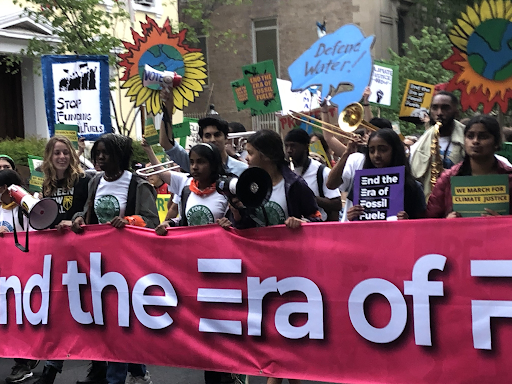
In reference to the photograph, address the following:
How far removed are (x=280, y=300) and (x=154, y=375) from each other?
239cm

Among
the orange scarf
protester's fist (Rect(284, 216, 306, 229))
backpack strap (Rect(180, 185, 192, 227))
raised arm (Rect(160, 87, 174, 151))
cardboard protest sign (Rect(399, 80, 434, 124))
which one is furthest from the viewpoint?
cardboard protest sign (Rect(399, 80, 434, 124))

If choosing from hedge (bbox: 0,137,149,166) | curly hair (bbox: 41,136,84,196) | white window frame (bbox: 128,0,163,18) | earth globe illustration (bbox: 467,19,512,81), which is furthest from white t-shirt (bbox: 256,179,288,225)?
white window frame (bbox: 128,0,163,18)

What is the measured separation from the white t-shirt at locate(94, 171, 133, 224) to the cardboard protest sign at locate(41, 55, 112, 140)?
8.91 ft

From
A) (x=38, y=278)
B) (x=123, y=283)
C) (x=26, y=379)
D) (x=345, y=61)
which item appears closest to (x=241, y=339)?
(x=123, y=283)

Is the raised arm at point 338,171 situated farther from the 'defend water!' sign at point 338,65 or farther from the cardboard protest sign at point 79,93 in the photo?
the cardboard protest sign at point 79,93

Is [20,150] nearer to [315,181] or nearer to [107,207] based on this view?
[107,207]

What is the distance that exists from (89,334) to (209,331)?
1.09 m

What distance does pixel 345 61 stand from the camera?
884 cm

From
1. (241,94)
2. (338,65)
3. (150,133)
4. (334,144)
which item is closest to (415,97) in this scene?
(338,65)

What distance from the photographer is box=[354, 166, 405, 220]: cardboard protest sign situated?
5.23m

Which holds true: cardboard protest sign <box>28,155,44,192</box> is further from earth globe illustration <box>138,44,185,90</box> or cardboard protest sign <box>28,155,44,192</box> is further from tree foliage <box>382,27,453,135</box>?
tree foliage <box>382,27,453,135</box>

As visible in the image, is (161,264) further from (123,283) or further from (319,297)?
(319,297)

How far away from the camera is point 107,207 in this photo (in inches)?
244

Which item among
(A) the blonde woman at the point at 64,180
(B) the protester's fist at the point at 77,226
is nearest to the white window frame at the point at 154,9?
(A) the blonde woman at the point at 64,180
